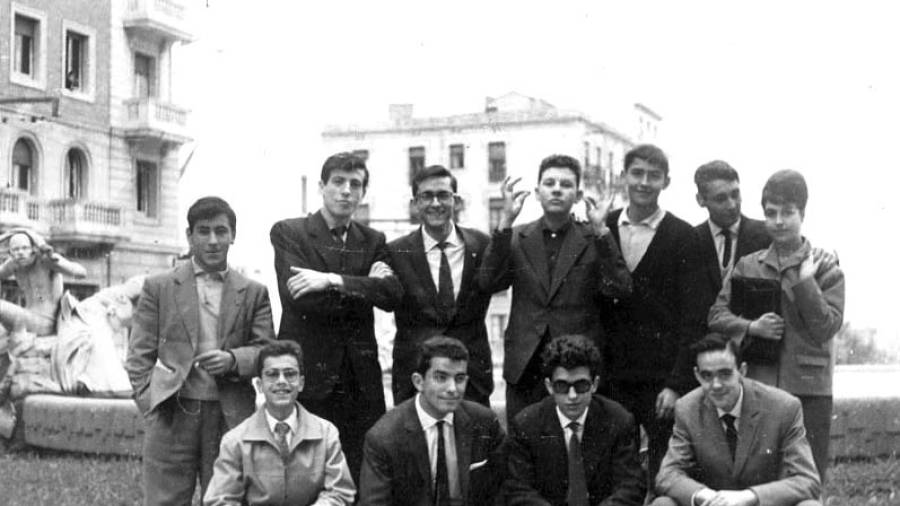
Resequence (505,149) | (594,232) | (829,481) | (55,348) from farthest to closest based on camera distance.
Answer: (505,149) → (55,348) → (829,481) → (594,232)

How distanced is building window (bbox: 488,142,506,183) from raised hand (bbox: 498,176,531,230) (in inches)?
1600

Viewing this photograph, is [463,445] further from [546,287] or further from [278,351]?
[278,351]

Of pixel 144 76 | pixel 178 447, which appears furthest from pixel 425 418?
pixel 144 76

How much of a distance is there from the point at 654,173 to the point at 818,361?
119cm

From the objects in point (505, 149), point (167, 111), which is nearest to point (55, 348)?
point (167, 111)

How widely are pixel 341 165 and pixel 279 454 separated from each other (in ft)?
4.65

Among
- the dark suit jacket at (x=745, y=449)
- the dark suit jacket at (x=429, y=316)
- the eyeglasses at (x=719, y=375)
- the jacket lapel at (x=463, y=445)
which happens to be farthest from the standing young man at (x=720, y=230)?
the jacket lapel at (x=463, y=445)

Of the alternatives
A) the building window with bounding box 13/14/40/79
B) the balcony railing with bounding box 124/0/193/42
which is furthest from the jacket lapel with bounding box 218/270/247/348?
the balcony railing with bounding box 124/0/193/42

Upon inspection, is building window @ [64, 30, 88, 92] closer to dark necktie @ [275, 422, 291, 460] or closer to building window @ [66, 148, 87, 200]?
building window @ [66, 148, 87, 200]

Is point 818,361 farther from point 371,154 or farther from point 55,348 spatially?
point 371,154

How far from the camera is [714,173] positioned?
18.8ft

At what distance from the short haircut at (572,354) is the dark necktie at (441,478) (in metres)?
0.59

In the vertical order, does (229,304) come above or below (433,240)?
below

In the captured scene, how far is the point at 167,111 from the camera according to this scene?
98.6ft
